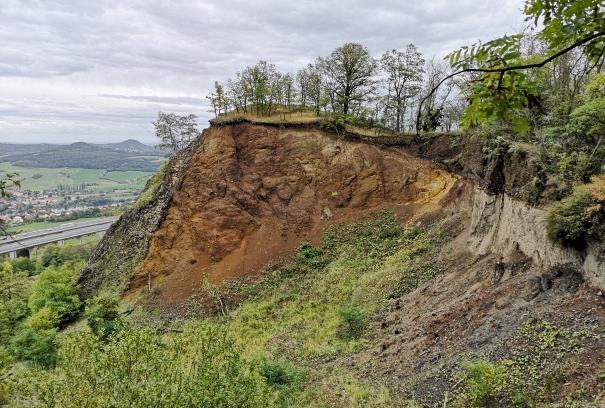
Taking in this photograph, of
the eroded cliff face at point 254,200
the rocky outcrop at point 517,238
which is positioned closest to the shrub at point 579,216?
the rocky outcrop at point 517,238

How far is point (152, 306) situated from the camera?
23.2 metres

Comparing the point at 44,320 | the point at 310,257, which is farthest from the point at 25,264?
the point at 310,257

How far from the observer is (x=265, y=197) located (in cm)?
2688

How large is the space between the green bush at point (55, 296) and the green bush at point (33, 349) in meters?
7.66

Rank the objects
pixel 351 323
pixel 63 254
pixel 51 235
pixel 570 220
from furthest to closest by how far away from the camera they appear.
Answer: pixel 51 235
pixel 63 254
pixel 351 323
pixel 570 220

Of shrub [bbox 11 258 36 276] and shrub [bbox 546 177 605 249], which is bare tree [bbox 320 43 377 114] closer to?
shrub [bbox 546 177 605 249]

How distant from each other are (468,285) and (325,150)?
48.6ft

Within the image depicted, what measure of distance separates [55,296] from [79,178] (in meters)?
160

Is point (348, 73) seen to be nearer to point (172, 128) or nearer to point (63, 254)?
point (172, 128)

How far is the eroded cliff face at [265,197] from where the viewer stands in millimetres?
24719

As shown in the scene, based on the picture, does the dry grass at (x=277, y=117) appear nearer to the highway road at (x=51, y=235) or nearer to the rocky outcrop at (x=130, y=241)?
the rocky outcrop at (x=130, y=241)

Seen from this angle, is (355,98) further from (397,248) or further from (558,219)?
(558,219)

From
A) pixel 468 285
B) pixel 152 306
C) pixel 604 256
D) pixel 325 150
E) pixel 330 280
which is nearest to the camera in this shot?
pixel 604 256

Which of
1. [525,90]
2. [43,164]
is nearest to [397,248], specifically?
[525,90]
